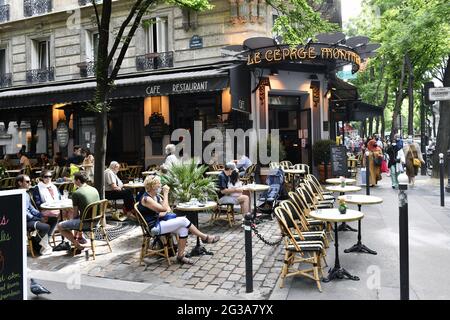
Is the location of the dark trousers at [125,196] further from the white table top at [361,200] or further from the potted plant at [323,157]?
the potted plant at [323,157]

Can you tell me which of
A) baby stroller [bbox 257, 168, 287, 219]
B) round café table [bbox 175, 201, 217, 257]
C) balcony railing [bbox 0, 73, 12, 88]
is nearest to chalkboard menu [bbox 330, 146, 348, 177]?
baby stroller [bbox 257, 168, 287, 219]

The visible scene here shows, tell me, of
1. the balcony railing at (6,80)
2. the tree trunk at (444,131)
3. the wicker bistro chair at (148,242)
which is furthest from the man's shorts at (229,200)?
the balcony railing at (6,80)

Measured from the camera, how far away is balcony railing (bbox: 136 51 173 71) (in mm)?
16625

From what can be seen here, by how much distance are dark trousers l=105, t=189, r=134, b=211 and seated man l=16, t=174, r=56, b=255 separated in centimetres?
258

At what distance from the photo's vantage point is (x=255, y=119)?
15492 mm

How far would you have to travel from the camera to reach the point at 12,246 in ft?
11.0

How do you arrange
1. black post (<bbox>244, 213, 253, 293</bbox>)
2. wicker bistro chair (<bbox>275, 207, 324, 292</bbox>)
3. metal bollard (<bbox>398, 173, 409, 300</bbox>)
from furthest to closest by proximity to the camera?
1. wicker bistro chair (<bbox>275, 207, 324, 292</bbox>)
2. black post (<bbox>244, 213, 253, 293</bbox>)
3. metal bollard (<bbox>398, 173, 409, 300</bbox>)

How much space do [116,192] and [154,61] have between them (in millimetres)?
8408

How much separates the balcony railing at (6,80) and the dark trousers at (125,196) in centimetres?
1359

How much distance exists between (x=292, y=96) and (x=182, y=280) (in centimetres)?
1250

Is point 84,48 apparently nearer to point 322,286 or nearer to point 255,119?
point 255,119

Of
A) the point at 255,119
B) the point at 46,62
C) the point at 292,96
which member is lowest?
the point at 255,119

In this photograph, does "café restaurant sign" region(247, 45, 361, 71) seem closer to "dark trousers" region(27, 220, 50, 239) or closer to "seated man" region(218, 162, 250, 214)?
"seated man" region(218, 162, 250, 214)

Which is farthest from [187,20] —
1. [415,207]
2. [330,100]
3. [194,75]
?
[415,207]
